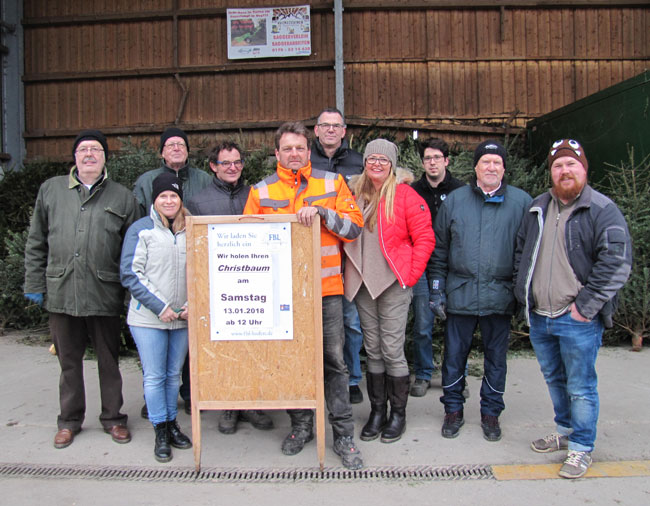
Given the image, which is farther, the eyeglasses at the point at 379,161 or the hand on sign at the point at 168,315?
the eyeglasses at the point at 379,161

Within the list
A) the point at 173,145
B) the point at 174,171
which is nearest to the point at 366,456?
the point at 174,171

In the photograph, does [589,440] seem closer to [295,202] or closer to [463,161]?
[295,202]

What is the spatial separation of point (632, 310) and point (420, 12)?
7.74 meters

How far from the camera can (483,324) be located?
3873 millimetres

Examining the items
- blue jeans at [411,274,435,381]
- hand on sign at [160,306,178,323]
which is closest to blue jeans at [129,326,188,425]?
hand on sign at [160,306,178,323]

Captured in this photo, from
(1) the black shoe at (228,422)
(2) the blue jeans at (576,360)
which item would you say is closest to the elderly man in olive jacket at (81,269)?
(1) the black shoe at (228,422)

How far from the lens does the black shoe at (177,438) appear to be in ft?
12.4

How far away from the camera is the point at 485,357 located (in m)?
3.94

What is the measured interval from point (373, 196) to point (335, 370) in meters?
1.25

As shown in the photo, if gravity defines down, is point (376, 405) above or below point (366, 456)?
above

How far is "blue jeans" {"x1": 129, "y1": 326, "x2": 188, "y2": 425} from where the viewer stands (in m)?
3.63

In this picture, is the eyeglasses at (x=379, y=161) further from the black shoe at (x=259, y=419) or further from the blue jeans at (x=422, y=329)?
the black shoe at (x=259, y=419)

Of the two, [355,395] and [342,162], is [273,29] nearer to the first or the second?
[342,162]

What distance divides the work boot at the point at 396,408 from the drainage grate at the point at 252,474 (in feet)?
1.32
